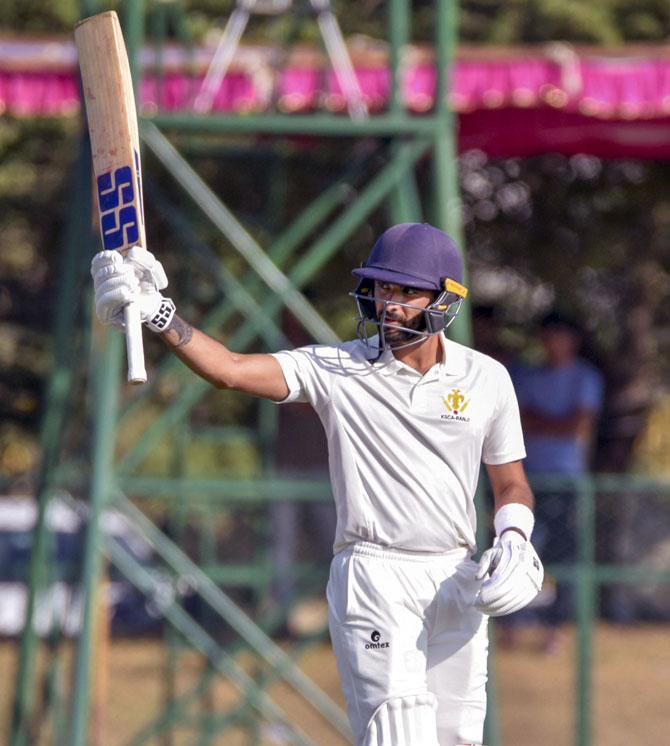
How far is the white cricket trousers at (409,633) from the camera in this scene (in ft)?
15.3

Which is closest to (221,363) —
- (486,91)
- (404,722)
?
(404,722)

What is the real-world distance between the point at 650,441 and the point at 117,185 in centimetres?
963

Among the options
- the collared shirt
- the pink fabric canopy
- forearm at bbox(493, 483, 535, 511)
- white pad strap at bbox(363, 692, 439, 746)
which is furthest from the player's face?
the pink fabric canopy

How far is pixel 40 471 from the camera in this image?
7.40m

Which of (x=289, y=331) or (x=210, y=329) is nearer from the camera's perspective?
(x=210, y=329)

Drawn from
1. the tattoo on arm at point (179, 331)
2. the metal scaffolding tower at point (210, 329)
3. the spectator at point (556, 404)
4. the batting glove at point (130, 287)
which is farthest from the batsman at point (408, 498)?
the spectator at point (556, 404)

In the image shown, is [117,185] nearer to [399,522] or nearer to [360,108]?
[399,522]

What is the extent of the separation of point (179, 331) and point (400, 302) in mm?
633

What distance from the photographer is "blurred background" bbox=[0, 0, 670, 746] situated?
7007 millimetres

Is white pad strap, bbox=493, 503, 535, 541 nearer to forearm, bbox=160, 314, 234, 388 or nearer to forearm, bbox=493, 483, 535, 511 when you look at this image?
forearm, bbox=493, 483, 535, 511

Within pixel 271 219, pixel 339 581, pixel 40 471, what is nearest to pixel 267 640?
pixel 40 471

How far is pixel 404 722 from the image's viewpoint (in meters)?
4.62

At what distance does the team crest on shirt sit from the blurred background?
208 centimetres

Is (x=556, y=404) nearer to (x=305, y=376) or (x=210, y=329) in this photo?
(x=210, y=329)
